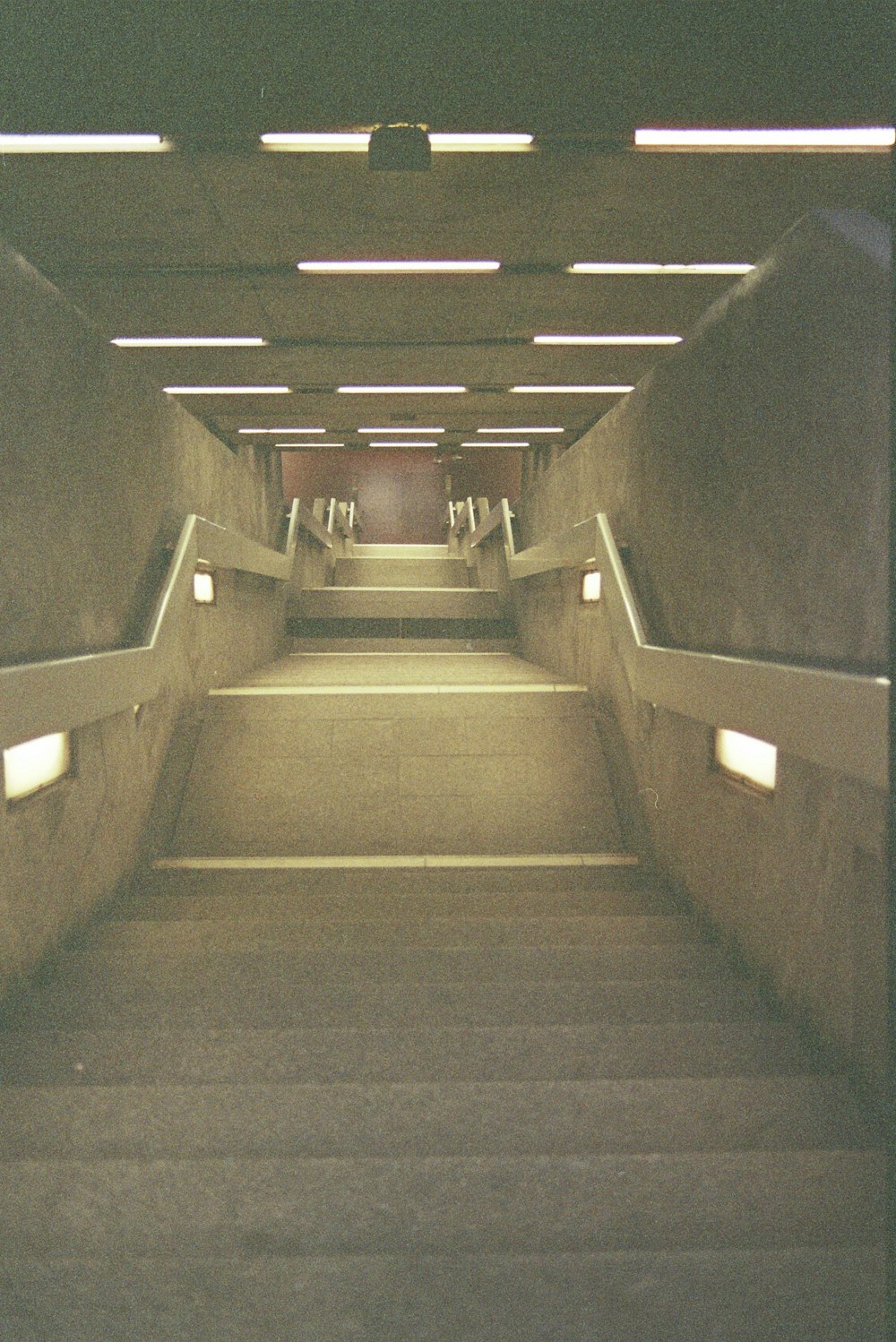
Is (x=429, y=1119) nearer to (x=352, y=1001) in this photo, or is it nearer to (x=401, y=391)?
(x=352, y=1001)

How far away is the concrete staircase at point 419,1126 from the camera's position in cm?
134

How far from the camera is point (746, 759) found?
122 inches

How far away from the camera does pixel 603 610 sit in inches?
207

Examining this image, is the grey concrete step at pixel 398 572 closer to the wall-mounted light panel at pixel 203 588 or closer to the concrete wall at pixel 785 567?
the wall-mounted light panel at pixel 203 588

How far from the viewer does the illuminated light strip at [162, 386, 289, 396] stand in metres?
4.83

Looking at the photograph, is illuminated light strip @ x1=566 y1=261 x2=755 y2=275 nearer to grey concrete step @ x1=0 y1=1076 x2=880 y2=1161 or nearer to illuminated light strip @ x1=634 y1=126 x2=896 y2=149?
illuminated light strip @ x1=634 y1=126 x2=896 y2=149

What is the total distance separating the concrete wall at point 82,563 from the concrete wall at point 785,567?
2441mm

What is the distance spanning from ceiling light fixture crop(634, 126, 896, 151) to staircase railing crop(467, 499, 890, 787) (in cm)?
141

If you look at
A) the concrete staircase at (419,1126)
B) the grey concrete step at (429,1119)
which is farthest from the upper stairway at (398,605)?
the grey concrete step at (429,1119)

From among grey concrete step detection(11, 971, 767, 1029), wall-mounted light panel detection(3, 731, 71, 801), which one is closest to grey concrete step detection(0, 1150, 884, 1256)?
grey concrete step detection(11, 971, 767, 1029)

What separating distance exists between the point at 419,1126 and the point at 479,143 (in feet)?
8.16

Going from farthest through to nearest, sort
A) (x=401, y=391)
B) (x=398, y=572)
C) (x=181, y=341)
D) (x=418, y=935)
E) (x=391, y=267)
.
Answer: (x=398, y=572)
(x=401, y=391)
(x=181, y=341)
(x=418, y=935)
(x=391, y=267)

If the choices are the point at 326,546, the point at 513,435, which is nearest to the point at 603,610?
the point at 513,435

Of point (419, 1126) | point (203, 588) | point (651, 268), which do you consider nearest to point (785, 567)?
point (651, 268)
